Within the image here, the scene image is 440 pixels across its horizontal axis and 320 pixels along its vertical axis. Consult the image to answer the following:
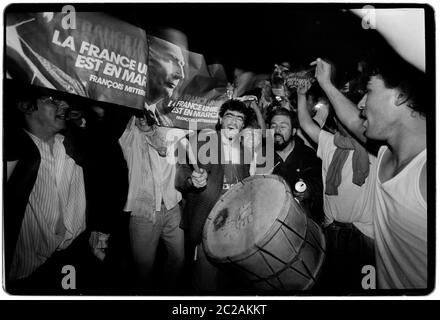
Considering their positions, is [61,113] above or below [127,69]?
below

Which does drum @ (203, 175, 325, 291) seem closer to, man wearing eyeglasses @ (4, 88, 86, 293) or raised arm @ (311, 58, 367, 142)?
raised arm @ (311, 58, 367, 142)

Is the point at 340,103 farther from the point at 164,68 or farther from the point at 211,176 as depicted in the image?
the point at 164,68

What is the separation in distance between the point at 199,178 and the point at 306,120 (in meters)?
0.65

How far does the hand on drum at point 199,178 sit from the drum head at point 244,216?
0.13 meters

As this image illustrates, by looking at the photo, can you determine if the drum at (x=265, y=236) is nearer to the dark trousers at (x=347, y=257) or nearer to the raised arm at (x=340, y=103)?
the dark trousers at (x=347, y=257)

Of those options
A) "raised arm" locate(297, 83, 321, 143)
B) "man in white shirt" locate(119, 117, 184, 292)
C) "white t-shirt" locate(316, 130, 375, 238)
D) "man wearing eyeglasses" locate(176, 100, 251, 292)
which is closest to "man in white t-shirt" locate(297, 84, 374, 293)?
"white t-shirt" locate(316, 130, 375, 238)

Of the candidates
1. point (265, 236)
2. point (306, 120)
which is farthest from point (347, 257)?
point (306, 120)

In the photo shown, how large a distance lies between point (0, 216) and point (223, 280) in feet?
4.10

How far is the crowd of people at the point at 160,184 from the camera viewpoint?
7.73 feet

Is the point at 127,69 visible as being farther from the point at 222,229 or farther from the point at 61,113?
the point at 222,229

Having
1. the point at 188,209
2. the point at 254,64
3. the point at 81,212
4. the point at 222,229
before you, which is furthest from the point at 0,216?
the point at 254,64

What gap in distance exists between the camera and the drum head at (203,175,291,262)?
88.7 inches

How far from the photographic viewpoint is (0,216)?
7.90 feet

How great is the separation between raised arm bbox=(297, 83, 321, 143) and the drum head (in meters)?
0.30
